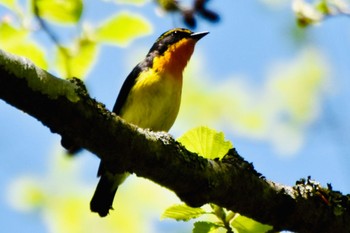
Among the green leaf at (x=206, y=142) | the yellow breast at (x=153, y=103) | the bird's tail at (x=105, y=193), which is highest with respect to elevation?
the yellow breast at (x=153, y=103)

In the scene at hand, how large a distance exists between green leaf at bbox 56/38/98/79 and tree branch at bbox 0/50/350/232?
0.46m

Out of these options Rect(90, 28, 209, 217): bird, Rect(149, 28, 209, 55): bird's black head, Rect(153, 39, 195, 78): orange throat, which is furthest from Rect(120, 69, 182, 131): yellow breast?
Rect(149, 28, 209, 55): bird's black head

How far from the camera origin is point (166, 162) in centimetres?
261

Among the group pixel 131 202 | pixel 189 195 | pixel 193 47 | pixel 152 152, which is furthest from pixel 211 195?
pixel 193 47

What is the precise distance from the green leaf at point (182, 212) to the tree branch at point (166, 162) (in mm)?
58

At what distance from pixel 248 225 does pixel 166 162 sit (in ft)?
1.66

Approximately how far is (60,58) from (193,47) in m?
3.58

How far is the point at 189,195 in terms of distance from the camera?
268 cm

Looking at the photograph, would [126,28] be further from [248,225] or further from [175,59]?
[175,59]

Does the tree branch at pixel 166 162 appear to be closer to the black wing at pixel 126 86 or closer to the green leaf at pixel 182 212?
the green leaf at pixel 182 212

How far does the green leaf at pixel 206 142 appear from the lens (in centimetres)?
271

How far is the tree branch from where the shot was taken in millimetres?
2166

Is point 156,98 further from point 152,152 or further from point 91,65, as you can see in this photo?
point 152,152

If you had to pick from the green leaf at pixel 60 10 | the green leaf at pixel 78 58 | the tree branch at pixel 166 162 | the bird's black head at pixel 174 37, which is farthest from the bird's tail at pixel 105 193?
the green leaf at pixel 60 10
